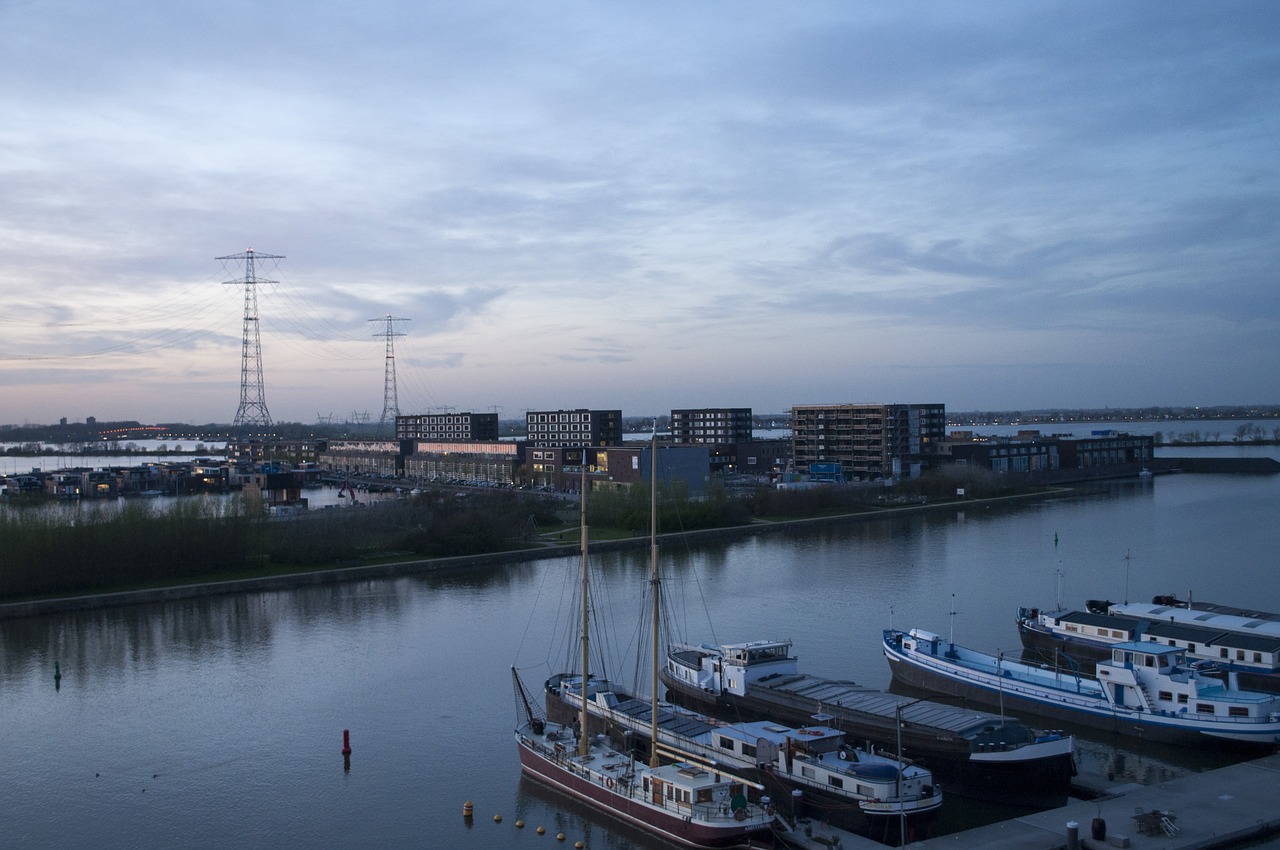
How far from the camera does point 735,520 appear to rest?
820 inches

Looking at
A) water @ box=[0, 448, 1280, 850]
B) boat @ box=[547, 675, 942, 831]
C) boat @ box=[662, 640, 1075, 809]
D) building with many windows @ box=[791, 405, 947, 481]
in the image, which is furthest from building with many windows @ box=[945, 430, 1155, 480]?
boat @ box=[547, 675, 942, 831]

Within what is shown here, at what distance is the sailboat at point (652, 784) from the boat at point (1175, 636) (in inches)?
162

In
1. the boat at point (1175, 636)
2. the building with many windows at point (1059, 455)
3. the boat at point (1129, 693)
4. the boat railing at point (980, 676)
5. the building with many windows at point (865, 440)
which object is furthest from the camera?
the building with many windows at point (1059, 455)

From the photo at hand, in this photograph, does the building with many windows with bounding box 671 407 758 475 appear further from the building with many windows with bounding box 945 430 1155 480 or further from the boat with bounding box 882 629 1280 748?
the boat with bounding box 882 629 1280 748

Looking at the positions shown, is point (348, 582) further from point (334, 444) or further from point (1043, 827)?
point (334, 444)

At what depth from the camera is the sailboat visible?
5.51m

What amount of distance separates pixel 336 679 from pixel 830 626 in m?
5.23

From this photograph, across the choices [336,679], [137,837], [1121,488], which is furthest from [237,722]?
[1121,488]

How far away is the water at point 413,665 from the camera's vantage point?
6.45 metres

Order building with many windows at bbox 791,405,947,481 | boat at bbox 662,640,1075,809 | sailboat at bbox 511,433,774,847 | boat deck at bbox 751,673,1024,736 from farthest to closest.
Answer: building with many windows at bbox 791,405,947,481, boat deck at bbox 751,673,1024,736, boat at bbox 662,640,1075,809, sailboat at bbox 511,433,774,847

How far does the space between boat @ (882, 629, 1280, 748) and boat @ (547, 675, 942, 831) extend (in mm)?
1979

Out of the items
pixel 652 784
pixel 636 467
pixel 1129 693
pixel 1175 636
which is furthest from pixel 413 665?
pixel 636 467

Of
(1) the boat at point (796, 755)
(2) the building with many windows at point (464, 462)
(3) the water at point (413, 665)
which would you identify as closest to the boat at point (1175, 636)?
(3) the water at point (413, 665)

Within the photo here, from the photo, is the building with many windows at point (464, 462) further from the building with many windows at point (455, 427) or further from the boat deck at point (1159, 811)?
the boat deck at point (1159, 811)
